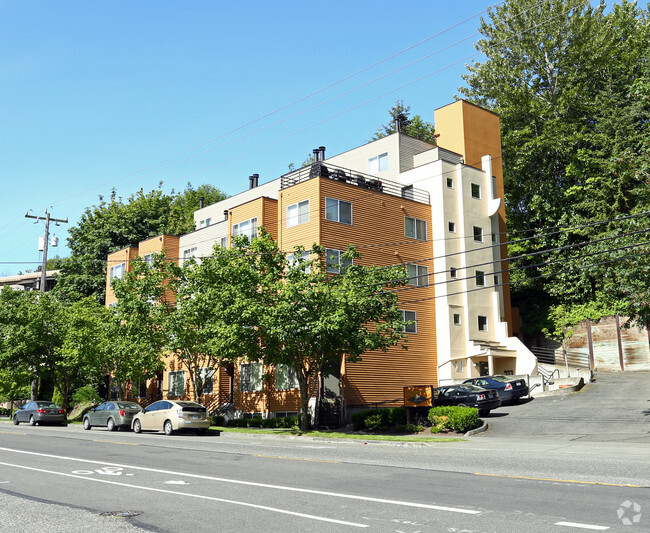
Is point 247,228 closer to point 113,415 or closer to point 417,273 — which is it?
point 417,273

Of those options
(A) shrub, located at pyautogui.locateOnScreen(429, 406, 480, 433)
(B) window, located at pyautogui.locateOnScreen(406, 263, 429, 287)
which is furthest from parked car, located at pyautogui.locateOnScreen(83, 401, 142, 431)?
(B) window, located at pyautogui.locateOnScreen(406, 263, 429, 287)

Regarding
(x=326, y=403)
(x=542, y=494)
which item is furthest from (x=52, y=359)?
(x=542, y=494)

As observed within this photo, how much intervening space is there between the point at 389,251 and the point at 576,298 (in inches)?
644

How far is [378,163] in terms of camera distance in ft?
142

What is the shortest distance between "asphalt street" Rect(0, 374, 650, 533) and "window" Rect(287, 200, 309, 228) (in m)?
16.6

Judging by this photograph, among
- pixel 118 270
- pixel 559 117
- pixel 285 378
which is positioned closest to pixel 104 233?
pixel 118 270

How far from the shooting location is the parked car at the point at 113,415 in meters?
32.3

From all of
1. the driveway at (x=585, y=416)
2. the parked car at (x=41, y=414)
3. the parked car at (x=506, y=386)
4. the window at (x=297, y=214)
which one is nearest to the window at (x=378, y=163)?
the window at (x=297, y=214)

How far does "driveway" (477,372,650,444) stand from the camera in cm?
2250

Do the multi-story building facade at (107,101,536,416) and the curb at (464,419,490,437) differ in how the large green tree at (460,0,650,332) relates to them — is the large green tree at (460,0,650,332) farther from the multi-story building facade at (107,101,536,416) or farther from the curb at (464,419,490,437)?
the curb at (464,419,490,437)

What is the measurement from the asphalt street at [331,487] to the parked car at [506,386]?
10325 millimetres

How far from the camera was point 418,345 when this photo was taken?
37.1 m

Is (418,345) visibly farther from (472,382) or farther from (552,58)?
(552,58)

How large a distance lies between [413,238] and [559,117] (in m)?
18.0
